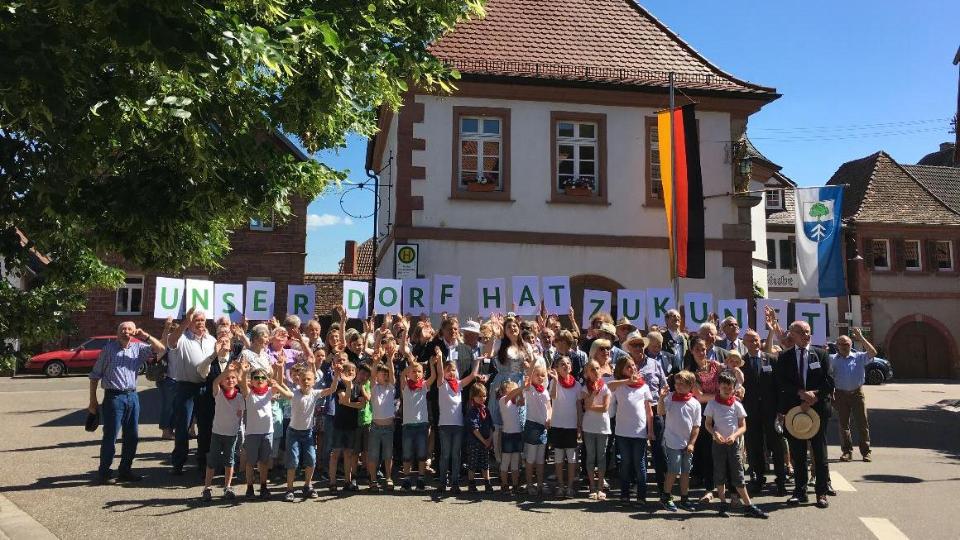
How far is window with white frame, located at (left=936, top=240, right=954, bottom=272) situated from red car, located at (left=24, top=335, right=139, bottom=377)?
36323 mm

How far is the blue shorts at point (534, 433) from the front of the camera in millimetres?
7301

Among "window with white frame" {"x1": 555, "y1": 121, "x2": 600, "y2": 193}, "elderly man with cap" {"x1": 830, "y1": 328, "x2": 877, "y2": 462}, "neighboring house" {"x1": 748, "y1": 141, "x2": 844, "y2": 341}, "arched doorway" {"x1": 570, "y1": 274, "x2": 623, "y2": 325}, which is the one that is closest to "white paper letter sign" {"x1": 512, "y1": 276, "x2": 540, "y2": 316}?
"arched doorway" {"x1": 570, "y1": 274, "x2": 623, "y2": 325}

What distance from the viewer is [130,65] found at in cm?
457

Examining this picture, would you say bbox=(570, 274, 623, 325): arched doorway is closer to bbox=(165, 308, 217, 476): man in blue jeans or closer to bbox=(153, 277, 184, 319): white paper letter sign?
bbox=(153, 277, 184, 319): white paper letter sign

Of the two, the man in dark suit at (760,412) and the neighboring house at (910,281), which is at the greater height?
the neighboring house at (910,281)

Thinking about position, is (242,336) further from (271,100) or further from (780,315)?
(780,315)

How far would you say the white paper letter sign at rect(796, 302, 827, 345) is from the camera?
33.7ft

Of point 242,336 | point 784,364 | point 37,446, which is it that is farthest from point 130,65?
point 37,446

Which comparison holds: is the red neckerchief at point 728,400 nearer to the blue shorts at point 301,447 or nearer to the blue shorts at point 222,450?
the blue shorts at point 301,447

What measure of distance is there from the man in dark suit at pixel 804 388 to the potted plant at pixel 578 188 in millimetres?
7423

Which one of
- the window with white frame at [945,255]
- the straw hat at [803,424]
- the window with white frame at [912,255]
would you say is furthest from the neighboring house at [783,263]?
the straw hat at [803,424]

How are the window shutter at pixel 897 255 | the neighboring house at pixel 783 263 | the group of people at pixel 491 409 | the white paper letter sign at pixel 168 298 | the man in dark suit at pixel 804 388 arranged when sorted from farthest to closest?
the neighboring house at pixel 783 263 → the window shutter at pixel 897 255 → the white paper letter sign at pixel 168 298 → the man in dark suit at pixel 804 388 → the group of people at pixel 491 409

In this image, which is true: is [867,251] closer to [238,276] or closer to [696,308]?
[696,308]

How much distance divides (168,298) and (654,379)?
6.22 m
